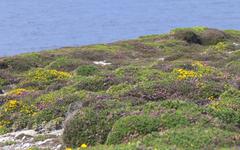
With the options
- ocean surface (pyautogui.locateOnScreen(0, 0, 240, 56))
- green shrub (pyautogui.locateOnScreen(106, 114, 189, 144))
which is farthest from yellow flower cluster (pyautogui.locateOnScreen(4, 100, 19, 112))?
ocean surface (pyautogui.locateOnScreen(0, 0, 240, 56))

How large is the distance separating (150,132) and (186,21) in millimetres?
131011

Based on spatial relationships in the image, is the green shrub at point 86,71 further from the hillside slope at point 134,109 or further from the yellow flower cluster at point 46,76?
the yellow flower cluster at point 46,76

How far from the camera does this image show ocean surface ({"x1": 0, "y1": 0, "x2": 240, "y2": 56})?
389 ft

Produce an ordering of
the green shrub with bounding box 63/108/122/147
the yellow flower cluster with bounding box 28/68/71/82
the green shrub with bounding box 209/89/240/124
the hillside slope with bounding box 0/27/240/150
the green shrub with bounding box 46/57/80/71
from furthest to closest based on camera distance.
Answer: the green shrub with bounding box 46/57/80/71 < the yellow flower cluster with bounding box 28/68/71/82 < the green shrub with bounding box 63/108/122/147 < the green shrub with bounding box 209/89/240/124 < the hillside slope with bounding box 0/27/240/150

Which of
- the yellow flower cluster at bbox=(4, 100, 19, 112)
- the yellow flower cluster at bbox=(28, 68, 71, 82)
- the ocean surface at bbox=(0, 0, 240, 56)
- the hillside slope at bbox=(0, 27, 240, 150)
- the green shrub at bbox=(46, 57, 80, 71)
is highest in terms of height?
the hillside slope at bbox=(0, 27, 240, 150)

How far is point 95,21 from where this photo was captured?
14925 cm

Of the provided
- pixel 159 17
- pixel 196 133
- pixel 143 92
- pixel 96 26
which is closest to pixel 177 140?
pixel 196 133

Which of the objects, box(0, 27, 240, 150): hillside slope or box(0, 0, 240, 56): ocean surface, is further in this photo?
box(0, 0, 240, 56): ocean surface

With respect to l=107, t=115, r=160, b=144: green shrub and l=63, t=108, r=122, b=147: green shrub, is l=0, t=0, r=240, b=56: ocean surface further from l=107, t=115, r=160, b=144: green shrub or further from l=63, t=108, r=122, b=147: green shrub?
l=107, t=115, r=160, b=144: green shrub

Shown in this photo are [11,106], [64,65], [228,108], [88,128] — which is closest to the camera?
[88,128]

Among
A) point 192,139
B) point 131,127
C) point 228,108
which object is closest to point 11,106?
point 131,127

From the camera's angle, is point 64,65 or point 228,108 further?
point 64,65

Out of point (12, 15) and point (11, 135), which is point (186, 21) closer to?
point (12, 15)

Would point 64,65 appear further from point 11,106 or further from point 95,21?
point 95,21
